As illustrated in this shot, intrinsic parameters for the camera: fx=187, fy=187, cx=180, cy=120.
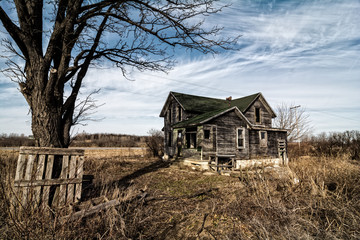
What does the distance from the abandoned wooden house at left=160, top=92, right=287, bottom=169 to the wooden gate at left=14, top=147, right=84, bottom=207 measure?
37.2 ft

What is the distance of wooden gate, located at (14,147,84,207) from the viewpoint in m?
4.04

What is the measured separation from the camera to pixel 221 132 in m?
16.5

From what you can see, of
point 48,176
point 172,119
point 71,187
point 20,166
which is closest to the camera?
point 20,166

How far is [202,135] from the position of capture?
15.8 meters

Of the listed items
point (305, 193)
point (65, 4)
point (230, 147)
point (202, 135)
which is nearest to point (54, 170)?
point (65, 4)

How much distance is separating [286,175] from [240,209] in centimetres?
253

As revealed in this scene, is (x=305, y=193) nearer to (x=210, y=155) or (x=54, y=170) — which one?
(x=54, y=170)

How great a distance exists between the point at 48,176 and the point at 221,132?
13.9 meters

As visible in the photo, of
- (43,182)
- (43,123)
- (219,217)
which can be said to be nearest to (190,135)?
(219,217)

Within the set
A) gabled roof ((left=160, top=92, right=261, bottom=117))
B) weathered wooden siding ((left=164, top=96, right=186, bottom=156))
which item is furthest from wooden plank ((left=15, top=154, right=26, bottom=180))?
weathered wooden siding ((left=164, top=96, right=186, bottom=156))

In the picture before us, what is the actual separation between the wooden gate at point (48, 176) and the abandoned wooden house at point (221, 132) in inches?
446

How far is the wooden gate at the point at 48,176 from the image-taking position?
4.04 metres

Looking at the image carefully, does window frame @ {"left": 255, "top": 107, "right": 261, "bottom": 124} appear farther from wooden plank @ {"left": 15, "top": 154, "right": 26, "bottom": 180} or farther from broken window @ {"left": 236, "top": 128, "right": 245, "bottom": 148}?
wooden plank @ {"left": 15, "top": 154, "right": 26, "bottom": 180}

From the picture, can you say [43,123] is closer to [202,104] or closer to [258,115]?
[202,104]
